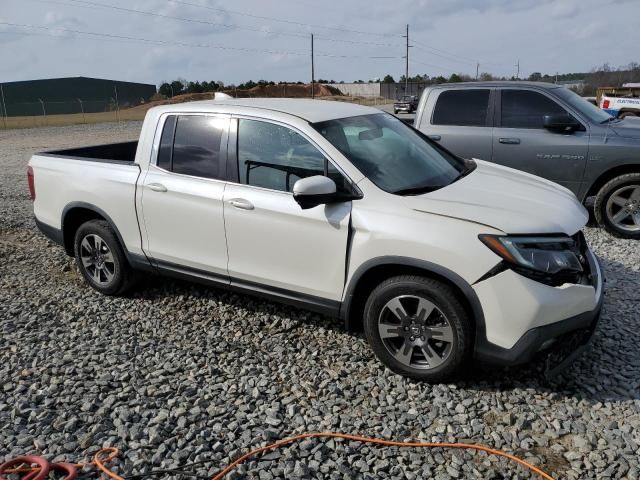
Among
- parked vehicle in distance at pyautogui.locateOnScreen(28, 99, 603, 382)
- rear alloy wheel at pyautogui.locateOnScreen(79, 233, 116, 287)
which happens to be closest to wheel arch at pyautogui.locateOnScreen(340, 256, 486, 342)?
parked vehicle in distance at pyautogui.locateOnScreen(28, 99, 603, 382)

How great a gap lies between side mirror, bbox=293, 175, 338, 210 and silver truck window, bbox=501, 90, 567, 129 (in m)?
4.48

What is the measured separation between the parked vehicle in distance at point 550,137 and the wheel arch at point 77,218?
176 inches

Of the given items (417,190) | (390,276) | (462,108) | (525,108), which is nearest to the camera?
(390,276)

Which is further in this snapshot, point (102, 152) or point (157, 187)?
point (102, 152)

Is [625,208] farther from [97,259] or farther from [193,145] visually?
[97,259]

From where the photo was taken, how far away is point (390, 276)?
11.9 ft

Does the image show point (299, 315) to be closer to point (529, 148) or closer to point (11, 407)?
point (11, 407)

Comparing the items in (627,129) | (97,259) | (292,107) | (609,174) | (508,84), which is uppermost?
(508,84)

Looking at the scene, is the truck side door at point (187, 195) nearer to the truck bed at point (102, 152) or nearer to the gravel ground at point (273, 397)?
the gravel ground at point (273, 397)

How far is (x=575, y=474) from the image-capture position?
2.82m

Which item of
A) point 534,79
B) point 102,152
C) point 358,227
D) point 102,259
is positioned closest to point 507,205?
point 358,227

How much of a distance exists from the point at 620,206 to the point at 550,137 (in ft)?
3.89

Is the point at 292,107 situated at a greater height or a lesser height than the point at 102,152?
greater

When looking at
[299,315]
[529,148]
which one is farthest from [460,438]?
[529,148]
